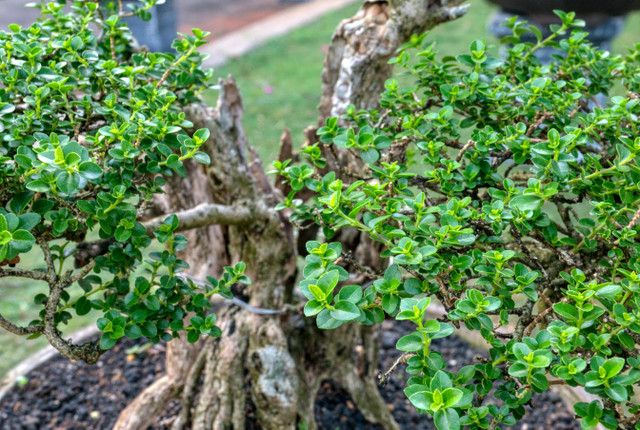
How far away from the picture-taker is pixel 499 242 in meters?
1.26

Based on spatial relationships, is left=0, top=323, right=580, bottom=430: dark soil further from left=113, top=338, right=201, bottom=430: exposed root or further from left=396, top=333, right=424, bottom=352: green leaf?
left=396, top=333, right=424, bottom=352: green leaf

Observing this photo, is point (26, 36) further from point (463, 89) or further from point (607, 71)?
point (607, 71)

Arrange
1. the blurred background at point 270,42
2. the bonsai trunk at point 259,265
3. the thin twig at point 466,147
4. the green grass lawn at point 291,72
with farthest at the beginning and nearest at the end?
the green grass lawn at point 291,72 < the blurred background at point 270,42 < the bonsai trunk at point 259,265 < the thin twig at point 466,147

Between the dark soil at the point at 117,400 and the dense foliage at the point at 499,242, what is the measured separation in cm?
103

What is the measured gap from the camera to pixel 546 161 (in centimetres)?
120

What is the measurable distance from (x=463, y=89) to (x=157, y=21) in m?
4.63

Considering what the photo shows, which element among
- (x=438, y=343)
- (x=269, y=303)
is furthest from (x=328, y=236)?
(x=438, y=343)

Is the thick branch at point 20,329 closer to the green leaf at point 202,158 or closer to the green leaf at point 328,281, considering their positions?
the green leaf at point 202,158

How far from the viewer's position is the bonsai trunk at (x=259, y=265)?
6.07ft

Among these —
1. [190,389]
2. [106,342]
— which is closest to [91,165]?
[106,342]

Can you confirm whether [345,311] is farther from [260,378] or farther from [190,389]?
[190,389]

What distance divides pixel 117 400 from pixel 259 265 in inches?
33.6

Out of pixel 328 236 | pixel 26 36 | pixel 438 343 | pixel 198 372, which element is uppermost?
pixel 26 36

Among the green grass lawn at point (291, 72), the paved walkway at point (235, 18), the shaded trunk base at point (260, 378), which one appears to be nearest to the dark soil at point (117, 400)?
the shaded trunk base at point (260, 378)
